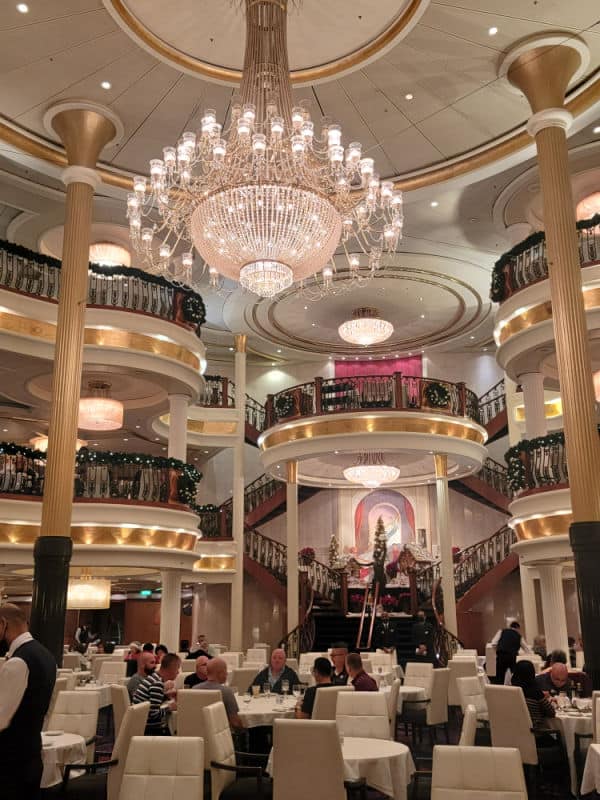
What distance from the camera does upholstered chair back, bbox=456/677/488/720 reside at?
802 cm

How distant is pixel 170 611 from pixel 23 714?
9.79 metres

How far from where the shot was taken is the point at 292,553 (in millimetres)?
16328

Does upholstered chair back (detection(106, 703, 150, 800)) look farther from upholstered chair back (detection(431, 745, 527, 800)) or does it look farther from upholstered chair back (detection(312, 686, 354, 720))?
upholstered chair back (detection(431, 745, 527, 800))

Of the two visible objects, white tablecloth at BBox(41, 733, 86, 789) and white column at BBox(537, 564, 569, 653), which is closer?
white tablecloth at BBox(41, 733, 86, 789)

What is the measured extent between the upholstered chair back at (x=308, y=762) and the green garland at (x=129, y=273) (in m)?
8.08

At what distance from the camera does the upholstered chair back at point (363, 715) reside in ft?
19.1

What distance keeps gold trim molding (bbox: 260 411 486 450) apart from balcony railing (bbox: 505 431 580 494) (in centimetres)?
432

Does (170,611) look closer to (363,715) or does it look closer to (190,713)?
(190,713)

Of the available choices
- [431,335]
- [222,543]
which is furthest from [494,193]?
[222,543]

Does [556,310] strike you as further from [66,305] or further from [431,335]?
[431,335]

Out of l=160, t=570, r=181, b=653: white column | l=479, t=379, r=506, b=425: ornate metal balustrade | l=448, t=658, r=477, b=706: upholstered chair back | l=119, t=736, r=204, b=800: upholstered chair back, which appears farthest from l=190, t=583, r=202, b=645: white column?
l=119, t=736, r=204, b=800: upholstered chair back

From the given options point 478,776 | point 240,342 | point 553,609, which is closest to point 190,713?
point 478,776

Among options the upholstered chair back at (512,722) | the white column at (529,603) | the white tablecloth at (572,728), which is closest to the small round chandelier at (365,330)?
the white column at (529,603)

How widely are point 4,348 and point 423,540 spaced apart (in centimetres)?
1393
